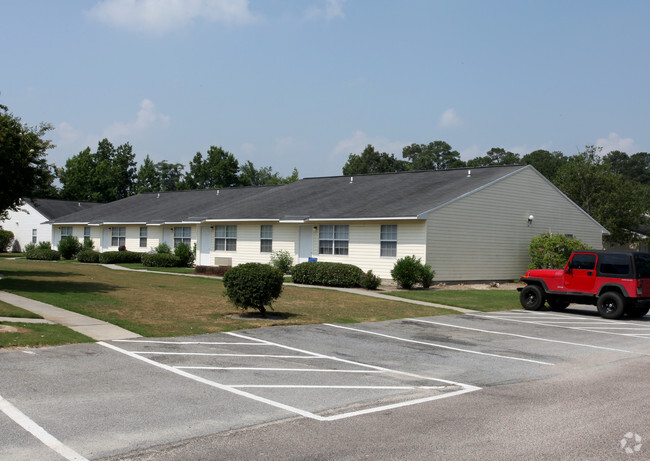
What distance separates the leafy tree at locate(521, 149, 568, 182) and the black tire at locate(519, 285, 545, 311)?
2792 inches

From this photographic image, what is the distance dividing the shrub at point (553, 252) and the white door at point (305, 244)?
36.0 ft

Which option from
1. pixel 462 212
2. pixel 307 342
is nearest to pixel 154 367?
pixel 307 342

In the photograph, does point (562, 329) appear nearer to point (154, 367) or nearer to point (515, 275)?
point (154, 367)

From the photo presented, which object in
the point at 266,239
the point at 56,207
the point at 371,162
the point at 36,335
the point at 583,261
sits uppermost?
the point at 371,162

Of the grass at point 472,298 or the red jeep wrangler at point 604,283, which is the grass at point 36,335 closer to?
the grass at point 472,298

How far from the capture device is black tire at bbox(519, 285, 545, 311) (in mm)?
20203

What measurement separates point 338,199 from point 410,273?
880 cm

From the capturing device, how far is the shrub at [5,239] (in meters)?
58.1

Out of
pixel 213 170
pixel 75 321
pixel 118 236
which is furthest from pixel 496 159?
pixel 75 321

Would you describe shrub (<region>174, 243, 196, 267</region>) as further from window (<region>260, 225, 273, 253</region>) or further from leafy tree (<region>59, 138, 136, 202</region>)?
leafy tree (<region>59, 138, 136, 202</region>)

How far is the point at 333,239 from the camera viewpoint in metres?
30.0

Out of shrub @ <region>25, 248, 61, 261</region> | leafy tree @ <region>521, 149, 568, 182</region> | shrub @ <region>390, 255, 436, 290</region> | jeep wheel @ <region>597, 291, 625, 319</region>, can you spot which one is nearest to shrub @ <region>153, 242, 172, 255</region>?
shrub @ <region>25, 248, 61, 261</region>

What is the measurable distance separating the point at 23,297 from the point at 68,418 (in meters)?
12.4

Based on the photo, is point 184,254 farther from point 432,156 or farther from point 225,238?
point 432,156
